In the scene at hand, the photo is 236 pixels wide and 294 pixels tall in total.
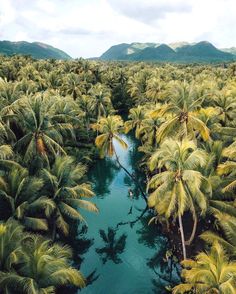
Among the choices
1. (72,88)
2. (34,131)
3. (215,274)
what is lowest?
(215,274)

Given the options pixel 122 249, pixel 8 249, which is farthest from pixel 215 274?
pixel 122 249

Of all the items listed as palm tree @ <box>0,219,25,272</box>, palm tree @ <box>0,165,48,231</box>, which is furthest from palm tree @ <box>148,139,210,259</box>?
palm tree @ <box>0,219,25,272</box>

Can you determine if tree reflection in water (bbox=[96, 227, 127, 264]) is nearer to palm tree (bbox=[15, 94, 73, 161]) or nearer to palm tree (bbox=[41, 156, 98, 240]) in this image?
palm tree (bbox=[41, 156, 98, 240])

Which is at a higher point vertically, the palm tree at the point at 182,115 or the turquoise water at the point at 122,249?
the palm tree at the point at 182,115

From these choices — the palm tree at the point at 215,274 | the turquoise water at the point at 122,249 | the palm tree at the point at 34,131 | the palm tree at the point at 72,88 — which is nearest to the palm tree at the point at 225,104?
the turquoise water at the point at 122,249

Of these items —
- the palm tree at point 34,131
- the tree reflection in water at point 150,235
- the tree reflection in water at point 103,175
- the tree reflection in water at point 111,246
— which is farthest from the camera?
the tree reflection in water at point 103,175

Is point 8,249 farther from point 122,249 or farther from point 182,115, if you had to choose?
point 182,115

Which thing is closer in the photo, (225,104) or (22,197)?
(22,197)

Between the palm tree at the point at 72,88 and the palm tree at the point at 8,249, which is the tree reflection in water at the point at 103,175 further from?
the palm tree at the point at 8,249

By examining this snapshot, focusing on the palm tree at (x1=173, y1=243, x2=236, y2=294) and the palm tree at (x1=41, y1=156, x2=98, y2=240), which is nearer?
the palm tree at (x1=173, y1=243, x2=236, y2=294)
